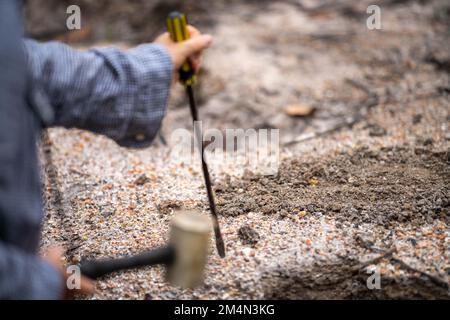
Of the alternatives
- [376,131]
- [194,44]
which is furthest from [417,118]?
[194,44]

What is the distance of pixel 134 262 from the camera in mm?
1463

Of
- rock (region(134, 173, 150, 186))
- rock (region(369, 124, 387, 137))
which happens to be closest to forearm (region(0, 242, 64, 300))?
rock (region(134, 173, 150, 186))

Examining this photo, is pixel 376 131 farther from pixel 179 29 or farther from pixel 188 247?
pixel 188 247

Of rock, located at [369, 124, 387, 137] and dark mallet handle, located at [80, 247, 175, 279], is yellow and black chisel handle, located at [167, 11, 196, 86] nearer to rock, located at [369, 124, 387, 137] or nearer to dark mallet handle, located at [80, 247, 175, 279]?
dark mallet handle, located at [80, 247, 175, 279]

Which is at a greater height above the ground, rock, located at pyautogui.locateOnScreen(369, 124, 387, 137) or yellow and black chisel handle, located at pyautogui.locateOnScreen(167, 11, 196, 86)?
yellow and black chisel handle, located at pyautogui.locateOnScreen(167, 11, 196, 86)

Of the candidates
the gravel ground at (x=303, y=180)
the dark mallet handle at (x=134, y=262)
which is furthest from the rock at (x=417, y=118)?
the dark mallet handle at (x=134, y=262)

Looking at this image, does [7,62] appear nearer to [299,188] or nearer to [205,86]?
[299,188]

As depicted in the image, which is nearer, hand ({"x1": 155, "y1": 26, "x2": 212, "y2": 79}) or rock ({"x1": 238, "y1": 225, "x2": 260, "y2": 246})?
hand ({"x1": 155, "y1": 26, "x2": 212, "y2": 79})

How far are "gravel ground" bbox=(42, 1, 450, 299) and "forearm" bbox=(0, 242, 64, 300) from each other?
28.8 inches

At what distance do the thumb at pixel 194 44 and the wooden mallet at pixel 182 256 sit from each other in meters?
0.52

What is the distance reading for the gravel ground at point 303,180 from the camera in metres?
1.98

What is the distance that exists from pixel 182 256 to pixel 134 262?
0.59 feet

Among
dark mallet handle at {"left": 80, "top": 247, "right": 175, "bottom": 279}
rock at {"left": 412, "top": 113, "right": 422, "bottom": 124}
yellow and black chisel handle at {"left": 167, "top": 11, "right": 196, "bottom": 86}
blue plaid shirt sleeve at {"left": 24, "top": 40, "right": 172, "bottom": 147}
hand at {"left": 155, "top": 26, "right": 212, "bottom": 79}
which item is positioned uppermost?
yellow and black chisel handle at {"left": 167, "top": 11, "right": 196, "bottom": 86}

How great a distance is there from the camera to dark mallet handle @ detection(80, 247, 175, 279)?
141cm
